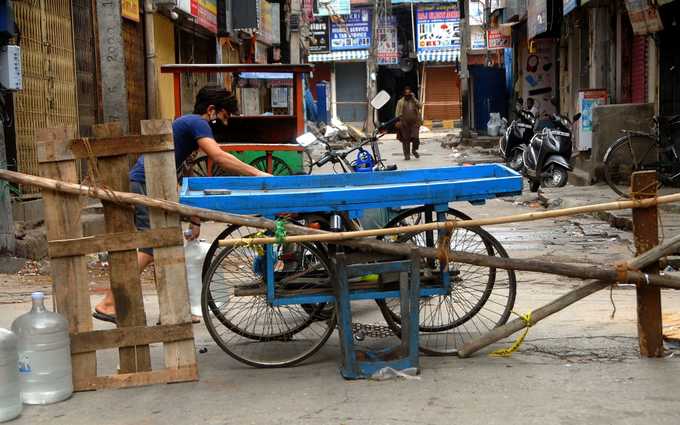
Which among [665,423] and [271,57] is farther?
[271,57]

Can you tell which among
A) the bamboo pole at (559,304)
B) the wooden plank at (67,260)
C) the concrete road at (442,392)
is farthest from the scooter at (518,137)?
the wooden plank at (67,260)

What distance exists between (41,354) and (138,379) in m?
0.54

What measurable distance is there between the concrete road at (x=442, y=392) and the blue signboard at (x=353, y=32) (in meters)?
36.3

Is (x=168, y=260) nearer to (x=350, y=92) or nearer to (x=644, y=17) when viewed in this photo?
(x=644, y=17)

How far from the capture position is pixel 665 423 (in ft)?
13.0

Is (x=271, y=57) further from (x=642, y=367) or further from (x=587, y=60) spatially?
(x=642, y=367)

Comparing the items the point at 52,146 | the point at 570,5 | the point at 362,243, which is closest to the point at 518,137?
the point at 570,5

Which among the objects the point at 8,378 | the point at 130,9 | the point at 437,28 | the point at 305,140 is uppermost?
the point at 437,28

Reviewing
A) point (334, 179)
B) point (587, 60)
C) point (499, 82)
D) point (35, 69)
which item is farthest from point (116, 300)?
point (499, 82)

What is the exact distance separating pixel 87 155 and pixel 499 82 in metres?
25.9

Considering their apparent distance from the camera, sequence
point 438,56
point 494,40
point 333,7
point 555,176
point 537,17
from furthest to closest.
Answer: point 438,56 → point 333,7 → point 494,40 → point 537,17 → point 555,176

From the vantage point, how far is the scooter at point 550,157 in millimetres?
14320

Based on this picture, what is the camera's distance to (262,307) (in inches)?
209

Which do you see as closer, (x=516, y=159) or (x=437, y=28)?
(x=516, y=159)
